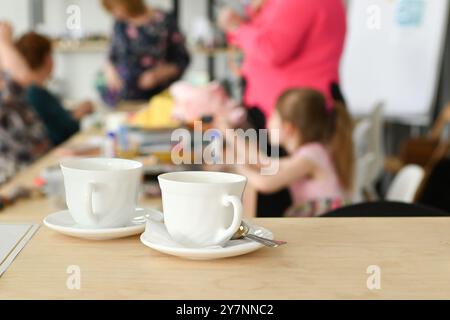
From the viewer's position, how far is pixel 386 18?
443cm

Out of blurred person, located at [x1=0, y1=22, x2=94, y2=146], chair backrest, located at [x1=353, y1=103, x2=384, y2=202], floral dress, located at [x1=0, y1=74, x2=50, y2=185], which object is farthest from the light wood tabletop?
blurred person, located at [x1=0, y1=22, x2=94, y2=146]

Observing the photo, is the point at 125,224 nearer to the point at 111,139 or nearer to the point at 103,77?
the point at 111,139

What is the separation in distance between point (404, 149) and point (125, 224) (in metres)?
3.44

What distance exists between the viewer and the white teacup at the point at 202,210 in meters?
0.69

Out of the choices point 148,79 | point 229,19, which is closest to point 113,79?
point 148,79

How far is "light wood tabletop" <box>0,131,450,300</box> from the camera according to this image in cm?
60

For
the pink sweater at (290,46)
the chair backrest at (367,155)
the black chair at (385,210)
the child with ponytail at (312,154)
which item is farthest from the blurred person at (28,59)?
the black chair at (385,210)

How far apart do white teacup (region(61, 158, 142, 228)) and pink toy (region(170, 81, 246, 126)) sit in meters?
1.53

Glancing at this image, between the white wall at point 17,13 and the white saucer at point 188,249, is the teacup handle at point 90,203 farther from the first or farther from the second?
the white wall at point 17,13

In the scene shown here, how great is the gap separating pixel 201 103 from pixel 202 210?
1.66 metres

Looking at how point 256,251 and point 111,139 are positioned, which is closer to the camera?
point 256,251

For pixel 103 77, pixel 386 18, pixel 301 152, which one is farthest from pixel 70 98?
pixel 301 152

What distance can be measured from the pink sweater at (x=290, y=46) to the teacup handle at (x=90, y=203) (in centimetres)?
172

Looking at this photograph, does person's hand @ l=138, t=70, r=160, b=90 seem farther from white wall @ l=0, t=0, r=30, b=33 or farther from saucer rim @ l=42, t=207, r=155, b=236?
saucer rim @ l=42, t=207, r=155, b=236
